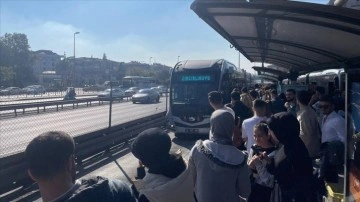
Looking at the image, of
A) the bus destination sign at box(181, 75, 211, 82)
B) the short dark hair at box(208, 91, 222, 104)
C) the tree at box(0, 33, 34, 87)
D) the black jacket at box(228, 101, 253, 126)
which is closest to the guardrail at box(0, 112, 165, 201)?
the bus destination sign at box(181, 75, 211, 82)

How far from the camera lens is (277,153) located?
13.2ft

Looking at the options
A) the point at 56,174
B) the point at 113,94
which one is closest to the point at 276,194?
the point at 56,174

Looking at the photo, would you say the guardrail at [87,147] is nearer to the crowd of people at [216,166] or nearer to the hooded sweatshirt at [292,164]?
the crowd of people at [216,166]

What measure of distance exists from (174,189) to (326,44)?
3884 mm

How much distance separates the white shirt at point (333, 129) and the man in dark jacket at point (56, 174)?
4277mm

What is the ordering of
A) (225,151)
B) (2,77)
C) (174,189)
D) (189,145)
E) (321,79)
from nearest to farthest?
1. (174,189)
2. (225,151)
3. (189,145)
4. (321,79)
5. (2,77)

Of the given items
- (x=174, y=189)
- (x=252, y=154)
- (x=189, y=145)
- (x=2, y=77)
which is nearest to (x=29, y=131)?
(x=189, y=145)

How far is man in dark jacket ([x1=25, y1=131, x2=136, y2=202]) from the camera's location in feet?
6.85

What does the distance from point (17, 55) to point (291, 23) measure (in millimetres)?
106911

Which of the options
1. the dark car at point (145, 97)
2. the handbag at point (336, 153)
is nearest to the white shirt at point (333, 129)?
the handbag at point (336, 153)

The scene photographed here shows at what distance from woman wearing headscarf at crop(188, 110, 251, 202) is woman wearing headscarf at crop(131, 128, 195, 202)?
0.73 meters

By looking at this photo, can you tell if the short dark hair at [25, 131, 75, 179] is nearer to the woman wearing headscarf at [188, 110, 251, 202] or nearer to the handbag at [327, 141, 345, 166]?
the woman wearing headscarf at [188, 110, 251, 202]

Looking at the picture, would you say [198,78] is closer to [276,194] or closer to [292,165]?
[276,194]

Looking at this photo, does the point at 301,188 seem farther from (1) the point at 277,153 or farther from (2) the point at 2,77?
(2) the point at 2,77
